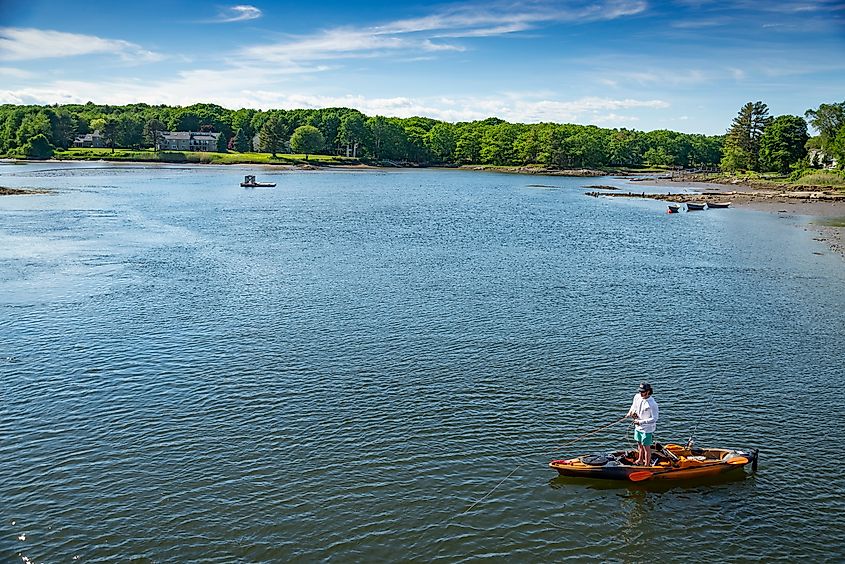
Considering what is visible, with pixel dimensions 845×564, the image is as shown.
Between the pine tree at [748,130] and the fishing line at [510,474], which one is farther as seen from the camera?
the pine tree at [748,130]

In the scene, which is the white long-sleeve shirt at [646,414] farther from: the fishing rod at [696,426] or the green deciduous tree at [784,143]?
the green deciduous tree at [784,143]

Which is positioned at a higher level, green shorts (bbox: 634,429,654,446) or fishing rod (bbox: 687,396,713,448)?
green shorts (bbox: 634,429,654,446)

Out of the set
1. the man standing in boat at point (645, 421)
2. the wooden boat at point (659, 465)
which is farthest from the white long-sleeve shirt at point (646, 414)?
the wooden boat at point (659, 465)

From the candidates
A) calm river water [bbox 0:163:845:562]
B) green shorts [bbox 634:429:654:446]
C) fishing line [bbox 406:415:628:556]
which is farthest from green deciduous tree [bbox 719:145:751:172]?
green shorts [bbox 634:429:654:446]

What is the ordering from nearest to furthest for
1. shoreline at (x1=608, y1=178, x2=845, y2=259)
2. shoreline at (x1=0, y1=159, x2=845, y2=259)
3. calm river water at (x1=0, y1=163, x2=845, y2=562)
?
1. calm river water at (x1=0, y1=163, x2=845, y2=562)
2. shoreline at (x1=608, y1=178, x2=845, y2=259)
3. shoreline at (x1=0, y1=159, x2=845, y2=259)

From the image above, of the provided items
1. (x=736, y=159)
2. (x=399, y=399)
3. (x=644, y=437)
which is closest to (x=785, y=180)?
(x=736, y=159)

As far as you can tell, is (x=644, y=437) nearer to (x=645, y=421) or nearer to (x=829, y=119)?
(x=645, y=421)

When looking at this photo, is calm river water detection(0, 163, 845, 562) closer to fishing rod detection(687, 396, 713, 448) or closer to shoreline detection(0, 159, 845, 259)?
fishing rod detection(687, 396, 713, 448)
